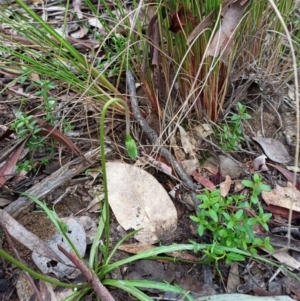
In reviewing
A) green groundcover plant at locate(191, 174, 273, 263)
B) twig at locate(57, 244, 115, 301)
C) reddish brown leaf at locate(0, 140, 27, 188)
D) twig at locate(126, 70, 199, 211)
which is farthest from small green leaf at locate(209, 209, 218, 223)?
reddish brown leaf at locate(0, 140, 27, 188)

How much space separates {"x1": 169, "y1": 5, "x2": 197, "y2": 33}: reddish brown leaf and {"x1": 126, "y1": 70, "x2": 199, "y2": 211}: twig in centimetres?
26

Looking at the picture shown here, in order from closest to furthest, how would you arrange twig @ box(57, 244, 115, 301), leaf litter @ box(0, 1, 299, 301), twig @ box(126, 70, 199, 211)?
twig @ box(57, 244, 115, 301) < leaf litter @ box(0, 1, 299, 301) < twig @ box(126, 70, 199, 211)

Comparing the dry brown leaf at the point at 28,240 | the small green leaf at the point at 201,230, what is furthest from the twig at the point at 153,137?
the dry brown leaf at the point at 28,240

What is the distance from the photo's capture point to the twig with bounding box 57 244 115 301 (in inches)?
35.8

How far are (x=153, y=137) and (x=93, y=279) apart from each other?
1.37 feet

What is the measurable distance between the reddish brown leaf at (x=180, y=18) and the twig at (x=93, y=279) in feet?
1.74

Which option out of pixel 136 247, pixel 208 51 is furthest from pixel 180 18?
pixel 136 247

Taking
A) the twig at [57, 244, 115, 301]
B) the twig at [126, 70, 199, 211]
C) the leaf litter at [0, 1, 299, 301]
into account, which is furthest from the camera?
the twig at [126, 70, 199, 211]

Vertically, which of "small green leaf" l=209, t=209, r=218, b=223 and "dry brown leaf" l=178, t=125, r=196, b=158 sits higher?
"small green leaf" l=209, t=209, r=218, b=223

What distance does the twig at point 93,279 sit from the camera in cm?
91

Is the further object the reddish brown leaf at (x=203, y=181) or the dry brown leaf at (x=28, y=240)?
the reddish brown leaf at (x=203, y=181)

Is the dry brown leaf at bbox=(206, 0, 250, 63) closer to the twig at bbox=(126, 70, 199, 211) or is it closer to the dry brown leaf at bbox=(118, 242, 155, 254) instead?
the twig at bbox=(126, 70, 199, 211)

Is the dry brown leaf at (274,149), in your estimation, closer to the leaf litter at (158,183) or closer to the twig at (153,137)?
the leaf litter at (158,183)

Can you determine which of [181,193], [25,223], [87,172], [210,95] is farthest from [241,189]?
[25,223]
